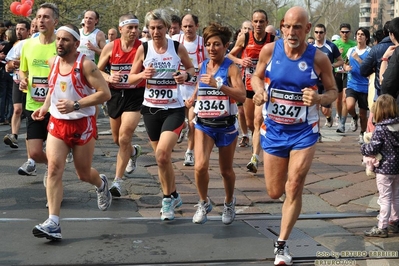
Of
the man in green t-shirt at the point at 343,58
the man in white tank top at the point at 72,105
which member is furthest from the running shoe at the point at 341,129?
the man in white tank top at the point at 72,105

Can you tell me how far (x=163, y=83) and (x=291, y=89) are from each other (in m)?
1.85

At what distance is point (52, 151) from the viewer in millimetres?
6297

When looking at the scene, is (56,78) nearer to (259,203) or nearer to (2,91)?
(259,203)

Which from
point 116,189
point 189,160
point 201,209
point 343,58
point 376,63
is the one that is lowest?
point 189,160

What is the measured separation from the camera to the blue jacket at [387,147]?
20.9ft

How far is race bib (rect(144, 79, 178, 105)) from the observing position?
7.18m

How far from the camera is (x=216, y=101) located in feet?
22.1

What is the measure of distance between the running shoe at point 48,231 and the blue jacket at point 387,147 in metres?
2.75

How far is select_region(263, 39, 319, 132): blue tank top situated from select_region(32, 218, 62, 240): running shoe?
2.02m

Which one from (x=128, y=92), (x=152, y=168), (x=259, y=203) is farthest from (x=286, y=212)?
(x=152, y=168)

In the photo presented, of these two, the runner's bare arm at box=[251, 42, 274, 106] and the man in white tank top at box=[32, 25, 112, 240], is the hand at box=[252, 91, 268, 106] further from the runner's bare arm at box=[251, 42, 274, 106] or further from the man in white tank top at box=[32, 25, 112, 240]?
the man in white tank top at box=[32, 25, 112, 240]

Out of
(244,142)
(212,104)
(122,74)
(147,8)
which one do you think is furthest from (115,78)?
(147,8)

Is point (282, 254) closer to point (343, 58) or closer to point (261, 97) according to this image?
point (261, 97)

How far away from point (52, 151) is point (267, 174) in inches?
73.8
